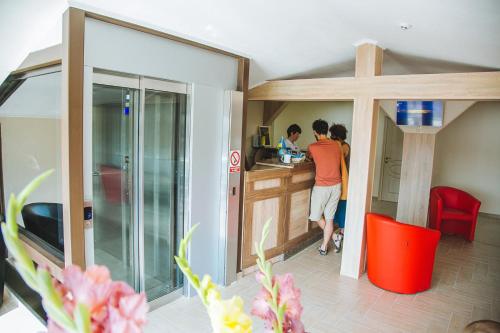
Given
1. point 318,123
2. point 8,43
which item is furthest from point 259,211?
point 8,43

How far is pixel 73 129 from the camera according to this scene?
240cm

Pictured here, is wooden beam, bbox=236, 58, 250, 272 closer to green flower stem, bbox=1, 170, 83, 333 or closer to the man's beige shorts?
A: the man's beige shorts

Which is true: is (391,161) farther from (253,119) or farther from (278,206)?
(278,206)

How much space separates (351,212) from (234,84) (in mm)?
1952

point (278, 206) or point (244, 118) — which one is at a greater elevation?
point (244, 118)

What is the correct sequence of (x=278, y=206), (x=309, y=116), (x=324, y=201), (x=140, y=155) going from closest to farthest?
(x=140, y=155) → (x=278, y=206) → (x=324, y=201) → (x=309, y=116)

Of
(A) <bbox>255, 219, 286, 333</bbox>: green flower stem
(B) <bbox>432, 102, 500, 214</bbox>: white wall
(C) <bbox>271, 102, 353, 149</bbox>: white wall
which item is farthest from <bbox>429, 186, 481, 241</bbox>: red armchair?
(A) <bbox>255, 219, 286, 333</bbox>: green flower stem

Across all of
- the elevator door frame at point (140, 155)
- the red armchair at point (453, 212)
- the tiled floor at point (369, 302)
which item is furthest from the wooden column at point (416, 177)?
the elevator door frame at point (140, 155)

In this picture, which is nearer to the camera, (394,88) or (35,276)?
(35,276)

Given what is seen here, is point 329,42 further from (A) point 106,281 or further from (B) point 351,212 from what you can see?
(A) point 106,281

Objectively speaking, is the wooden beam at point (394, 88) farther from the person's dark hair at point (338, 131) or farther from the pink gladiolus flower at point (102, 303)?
the pink gladiolus flower at point (102, 303)

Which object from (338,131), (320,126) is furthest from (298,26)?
(338,131)

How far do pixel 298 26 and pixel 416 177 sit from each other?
3363 mm

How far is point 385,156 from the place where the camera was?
7.84 metres
